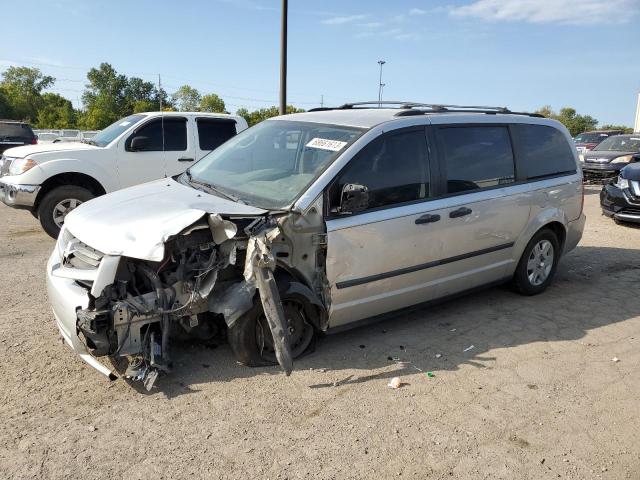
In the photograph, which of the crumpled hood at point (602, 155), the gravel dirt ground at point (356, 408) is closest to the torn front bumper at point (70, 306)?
the gravel dirt ground at point (356, 408)

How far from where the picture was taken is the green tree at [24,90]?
6212 cm

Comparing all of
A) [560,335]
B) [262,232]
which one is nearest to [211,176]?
[262,232]

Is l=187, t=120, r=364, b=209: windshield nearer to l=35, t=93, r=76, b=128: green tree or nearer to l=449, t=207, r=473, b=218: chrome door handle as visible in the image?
l=449, t=207, r=473, b=218: chrome door handle

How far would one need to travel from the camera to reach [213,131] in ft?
29.0

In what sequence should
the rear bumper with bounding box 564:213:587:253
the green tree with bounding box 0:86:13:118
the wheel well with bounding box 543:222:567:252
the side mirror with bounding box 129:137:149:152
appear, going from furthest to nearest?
the green tree with bounding box 0:86:13:118 → the side mirror with bounding box 129:137:149:152 → the rear bumper with bounding box 564:213:587:253 → the wheel well with bounding box 543:222:567:252

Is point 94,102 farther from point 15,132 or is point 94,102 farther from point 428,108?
point 428,108

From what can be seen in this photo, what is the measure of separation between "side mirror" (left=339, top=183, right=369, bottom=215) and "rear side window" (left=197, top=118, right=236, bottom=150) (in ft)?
18.3

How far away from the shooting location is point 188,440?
291 cm

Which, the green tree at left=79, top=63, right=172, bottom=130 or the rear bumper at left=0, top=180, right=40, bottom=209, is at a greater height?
the green tree at left=79, top=63, right=172, bottom=130

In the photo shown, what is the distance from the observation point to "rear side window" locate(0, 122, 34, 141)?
1619cm

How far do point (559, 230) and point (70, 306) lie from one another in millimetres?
4814

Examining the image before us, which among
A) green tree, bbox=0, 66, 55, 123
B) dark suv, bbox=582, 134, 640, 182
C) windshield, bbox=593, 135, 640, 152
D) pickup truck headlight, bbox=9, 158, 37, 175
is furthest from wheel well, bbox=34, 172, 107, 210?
green tree, bbox=0, 66, 55, 123

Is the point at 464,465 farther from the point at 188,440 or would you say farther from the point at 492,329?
the point at 492,329

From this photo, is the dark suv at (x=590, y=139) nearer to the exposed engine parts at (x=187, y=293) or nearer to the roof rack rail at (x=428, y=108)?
the roof rack rail at (x=428, y=108)
